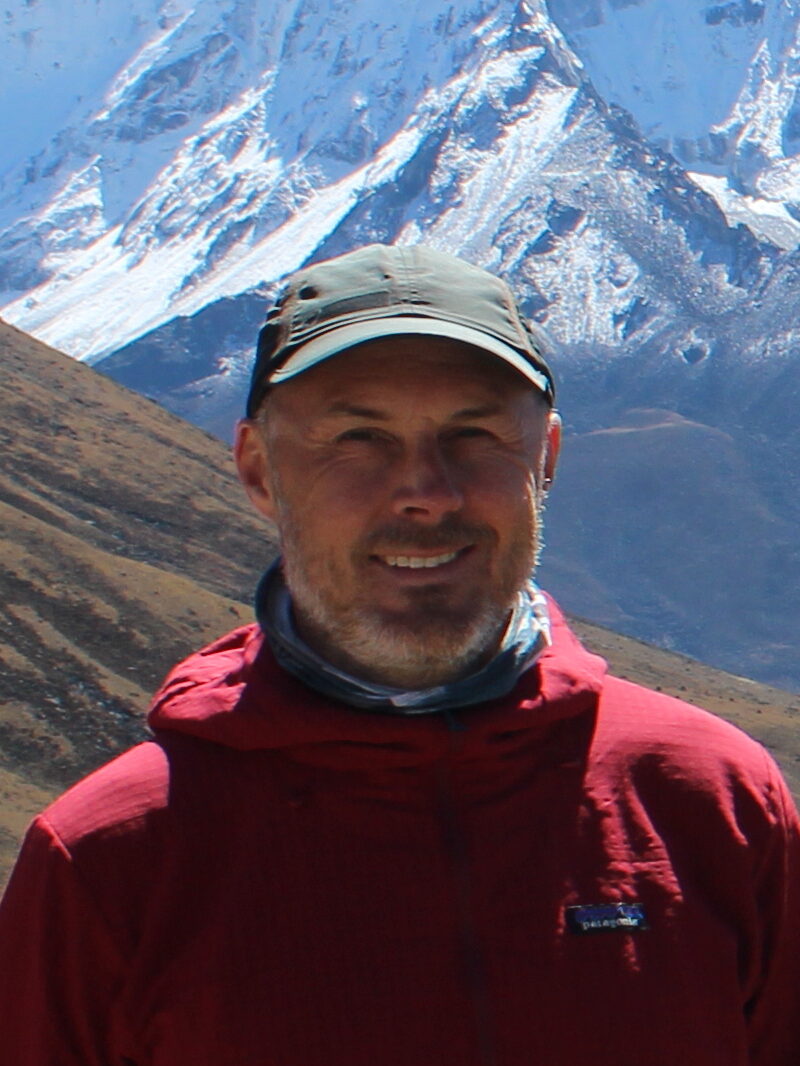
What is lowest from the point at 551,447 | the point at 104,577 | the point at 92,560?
the point at 551,447

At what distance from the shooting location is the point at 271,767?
13.0ft

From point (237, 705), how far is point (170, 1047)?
76cm

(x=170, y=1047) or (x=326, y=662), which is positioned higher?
(x=326, y=662)

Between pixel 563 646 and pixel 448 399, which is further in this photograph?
pixel 563 646

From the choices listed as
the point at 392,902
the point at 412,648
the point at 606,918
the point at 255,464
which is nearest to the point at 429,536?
the point at 412,648

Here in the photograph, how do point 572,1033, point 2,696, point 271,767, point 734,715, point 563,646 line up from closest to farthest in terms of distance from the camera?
1. point 572,1033
2. point 271,767
3. point 563,646
4. point 2,696
5. point 734,715

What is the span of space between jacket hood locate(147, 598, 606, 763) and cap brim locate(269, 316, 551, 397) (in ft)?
2.31

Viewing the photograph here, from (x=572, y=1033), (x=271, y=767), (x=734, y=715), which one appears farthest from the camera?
(x=734, y=715)

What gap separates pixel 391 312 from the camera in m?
3.95

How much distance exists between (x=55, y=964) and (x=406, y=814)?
0.83 metres

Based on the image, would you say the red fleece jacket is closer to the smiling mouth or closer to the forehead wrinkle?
the smiling mouth

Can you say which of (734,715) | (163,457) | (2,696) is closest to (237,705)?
(2,696)

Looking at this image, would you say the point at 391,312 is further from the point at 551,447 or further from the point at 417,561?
the point at 551,447

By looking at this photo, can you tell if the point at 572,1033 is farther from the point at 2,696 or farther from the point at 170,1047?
the point at 2,696
